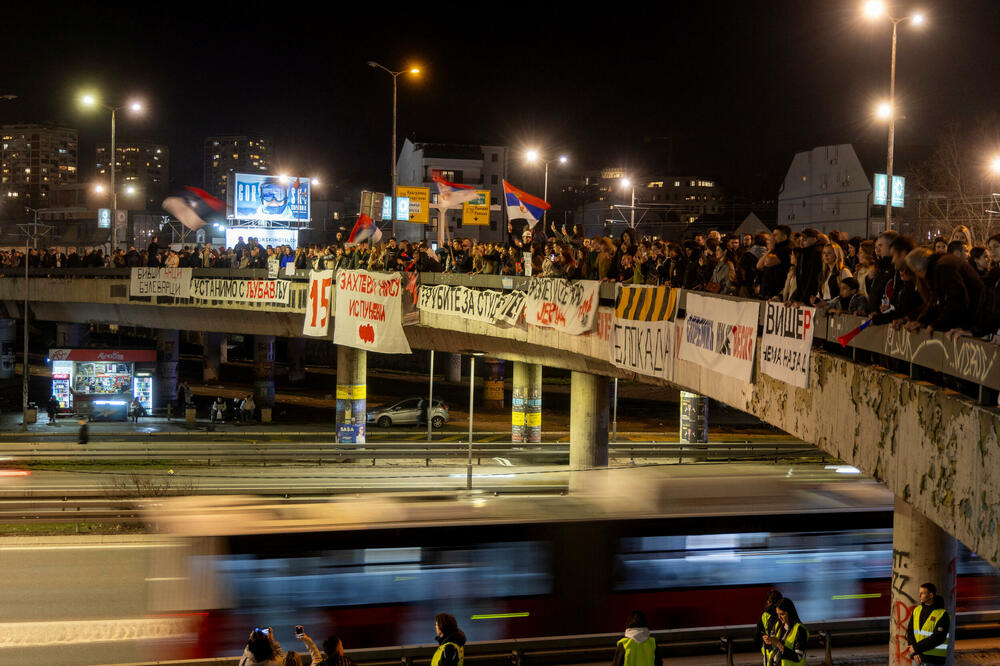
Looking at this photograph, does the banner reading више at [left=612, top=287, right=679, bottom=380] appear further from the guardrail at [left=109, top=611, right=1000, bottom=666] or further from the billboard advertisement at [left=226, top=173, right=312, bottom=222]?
the billboard advertisement at [left=226, top=173, right=312, bottom=222]

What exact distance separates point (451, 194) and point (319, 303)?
6771mm

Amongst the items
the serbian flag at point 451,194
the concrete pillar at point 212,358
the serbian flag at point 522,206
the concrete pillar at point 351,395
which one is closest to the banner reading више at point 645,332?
the serbian flag at point 522,206

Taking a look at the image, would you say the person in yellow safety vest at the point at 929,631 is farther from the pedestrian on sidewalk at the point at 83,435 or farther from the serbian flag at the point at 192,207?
the serbian flag at the point at 192,207

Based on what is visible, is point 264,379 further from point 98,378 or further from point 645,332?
point 645,332

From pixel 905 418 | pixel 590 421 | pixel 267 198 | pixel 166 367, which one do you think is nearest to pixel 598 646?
pixel 905 418

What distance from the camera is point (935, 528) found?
417 inches

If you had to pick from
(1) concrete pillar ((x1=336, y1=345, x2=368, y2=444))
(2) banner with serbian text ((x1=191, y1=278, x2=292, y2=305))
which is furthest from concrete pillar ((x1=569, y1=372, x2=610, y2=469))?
(1) concrete pillar ((x1=336, y1=345, x2=368, y2=444))

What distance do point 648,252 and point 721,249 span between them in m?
2.22

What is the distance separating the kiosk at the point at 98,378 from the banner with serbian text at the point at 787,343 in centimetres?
3643

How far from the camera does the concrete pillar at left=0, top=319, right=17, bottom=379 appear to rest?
5697cm

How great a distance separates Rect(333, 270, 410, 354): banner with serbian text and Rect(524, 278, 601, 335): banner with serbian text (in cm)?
500

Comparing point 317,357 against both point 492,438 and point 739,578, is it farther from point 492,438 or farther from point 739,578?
point 739,578

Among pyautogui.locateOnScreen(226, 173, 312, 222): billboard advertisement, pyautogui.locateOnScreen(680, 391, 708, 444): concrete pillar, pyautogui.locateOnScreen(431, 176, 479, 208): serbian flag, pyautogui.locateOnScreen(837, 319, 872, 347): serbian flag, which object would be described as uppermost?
pyautogui.locateOnScreen(226, 173, 312, 222): billboard advertisement

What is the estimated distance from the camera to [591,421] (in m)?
24.6
